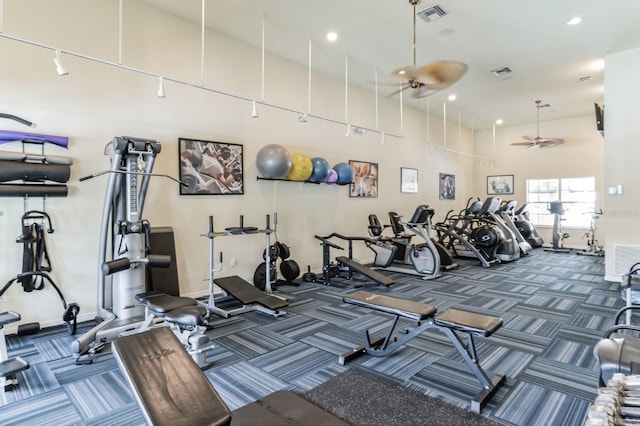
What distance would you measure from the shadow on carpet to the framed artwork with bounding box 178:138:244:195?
330cm

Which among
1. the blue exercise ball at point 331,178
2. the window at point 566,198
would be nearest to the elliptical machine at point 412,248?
the blue exercise ball at point 331,178

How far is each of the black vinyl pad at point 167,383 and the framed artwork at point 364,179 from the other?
5782 mm

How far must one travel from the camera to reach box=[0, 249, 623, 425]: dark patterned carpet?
2400 mm

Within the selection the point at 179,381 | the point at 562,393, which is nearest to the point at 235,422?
the point at 179,381

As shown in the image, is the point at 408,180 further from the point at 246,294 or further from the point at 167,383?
the point at 167,383

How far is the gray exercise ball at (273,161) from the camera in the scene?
17.5ft

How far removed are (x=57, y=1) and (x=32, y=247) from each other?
8.51 feet

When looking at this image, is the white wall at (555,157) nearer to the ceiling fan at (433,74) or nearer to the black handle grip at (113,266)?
the ceiling fan at (433,74)

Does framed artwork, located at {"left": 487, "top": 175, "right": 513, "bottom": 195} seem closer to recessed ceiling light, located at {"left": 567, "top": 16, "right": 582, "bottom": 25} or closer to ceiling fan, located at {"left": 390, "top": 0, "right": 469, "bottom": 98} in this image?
recessed ceiling light, located at {"left": 567, "top": 16, "right": 582, "bottom": 25}

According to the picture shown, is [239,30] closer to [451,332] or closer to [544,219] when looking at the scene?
[451,332]

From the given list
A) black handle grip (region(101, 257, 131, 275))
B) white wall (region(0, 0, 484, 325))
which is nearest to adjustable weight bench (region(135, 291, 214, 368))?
black handle grip (region(101, 257, 131, 275))

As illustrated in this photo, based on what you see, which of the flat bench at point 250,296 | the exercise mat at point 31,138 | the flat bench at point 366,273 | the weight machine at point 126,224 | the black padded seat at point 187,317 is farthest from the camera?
the flat bench at point 366,273

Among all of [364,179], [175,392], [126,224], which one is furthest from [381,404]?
[364,179]

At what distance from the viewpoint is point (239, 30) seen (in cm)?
512
